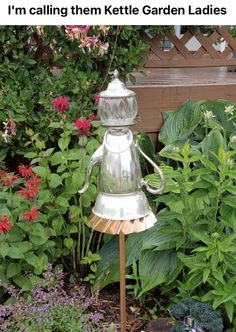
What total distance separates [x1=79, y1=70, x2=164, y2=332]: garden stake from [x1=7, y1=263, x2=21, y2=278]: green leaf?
74 centimetres

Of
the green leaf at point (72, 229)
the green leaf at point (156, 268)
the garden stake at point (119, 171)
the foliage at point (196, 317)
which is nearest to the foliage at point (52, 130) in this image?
the green leaf at point (72, 229)

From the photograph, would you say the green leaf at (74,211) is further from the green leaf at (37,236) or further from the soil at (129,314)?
the soil at (129,314)

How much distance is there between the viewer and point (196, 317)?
1.96 m

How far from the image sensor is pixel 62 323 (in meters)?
2.18

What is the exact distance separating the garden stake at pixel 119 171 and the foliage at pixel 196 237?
0.39 m

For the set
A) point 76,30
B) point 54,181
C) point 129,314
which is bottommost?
point 129,314

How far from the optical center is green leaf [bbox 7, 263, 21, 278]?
238 cm

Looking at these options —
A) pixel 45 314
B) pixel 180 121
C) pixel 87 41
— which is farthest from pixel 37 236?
pixel 180 121

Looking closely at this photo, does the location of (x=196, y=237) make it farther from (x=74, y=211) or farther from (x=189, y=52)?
(x=189, y=52)

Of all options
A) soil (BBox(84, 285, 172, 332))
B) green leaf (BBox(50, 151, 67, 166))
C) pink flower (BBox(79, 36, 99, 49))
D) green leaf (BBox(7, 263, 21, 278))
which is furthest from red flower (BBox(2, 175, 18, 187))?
pink flower (BBox(79, 36, 99, 49))

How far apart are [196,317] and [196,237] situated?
319 millimetres

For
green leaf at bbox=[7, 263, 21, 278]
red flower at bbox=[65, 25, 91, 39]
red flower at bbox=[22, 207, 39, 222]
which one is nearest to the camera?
red flower at bbox=[22, 207, 39, 222]

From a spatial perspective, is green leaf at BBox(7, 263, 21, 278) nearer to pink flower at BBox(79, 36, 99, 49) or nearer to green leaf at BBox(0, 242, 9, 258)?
green leaf at BBox(0, 242, 9, 258)
